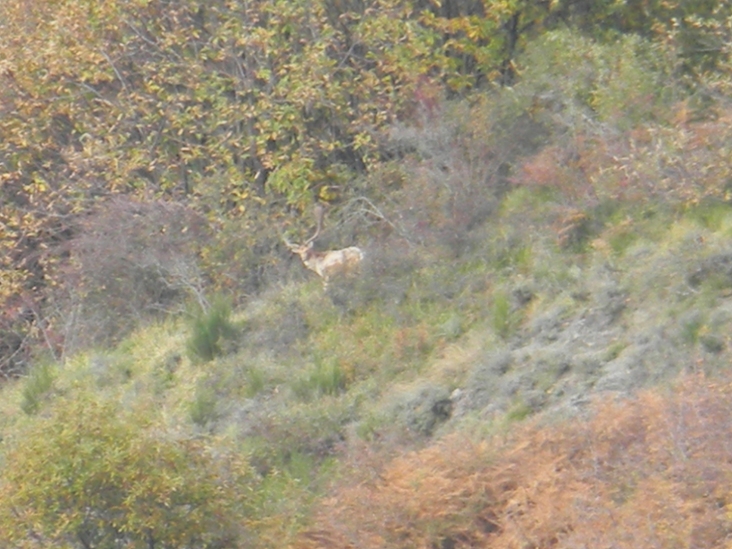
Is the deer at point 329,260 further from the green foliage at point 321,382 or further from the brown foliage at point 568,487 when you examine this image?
the brown foliage at point 568,487

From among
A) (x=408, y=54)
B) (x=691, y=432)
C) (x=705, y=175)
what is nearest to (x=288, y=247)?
(x=408, y=54)

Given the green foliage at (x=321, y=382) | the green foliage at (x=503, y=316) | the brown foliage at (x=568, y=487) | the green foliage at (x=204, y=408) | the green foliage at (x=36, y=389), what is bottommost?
the green foliage at (x=36, y=389)

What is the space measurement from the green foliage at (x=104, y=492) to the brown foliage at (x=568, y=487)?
80cm

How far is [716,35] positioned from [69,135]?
8.80m

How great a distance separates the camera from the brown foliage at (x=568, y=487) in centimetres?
809

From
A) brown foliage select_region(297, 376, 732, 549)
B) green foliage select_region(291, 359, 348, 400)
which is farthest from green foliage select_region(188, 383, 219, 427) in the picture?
brown foliage select_region(297, 376, 732, 549)

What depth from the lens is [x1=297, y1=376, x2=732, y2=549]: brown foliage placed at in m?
8.09

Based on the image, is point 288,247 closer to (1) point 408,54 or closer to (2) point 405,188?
(2) point 405,188

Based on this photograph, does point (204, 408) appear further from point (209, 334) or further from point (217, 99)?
point (217, 99)

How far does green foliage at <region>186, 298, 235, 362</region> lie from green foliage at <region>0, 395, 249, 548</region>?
15.5ft

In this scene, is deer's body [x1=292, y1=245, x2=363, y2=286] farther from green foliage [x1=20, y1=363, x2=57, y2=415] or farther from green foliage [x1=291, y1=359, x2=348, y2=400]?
green foliage [x1=20, y1=363, x2=57, y2=415]

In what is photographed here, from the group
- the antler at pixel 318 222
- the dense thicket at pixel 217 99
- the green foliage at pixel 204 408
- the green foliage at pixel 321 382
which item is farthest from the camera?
the dense thicket at pixel 217 99

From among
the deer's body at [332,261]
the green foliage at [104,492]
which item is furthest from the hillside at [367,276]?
the deer's body at [332,261]

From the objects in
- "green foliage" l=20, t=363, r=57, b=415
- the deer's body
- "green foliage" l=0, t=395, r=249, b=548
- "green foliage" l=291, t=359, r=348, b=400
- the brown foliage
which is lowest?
"green foliage" l=20, t=363, r=57, b=415
